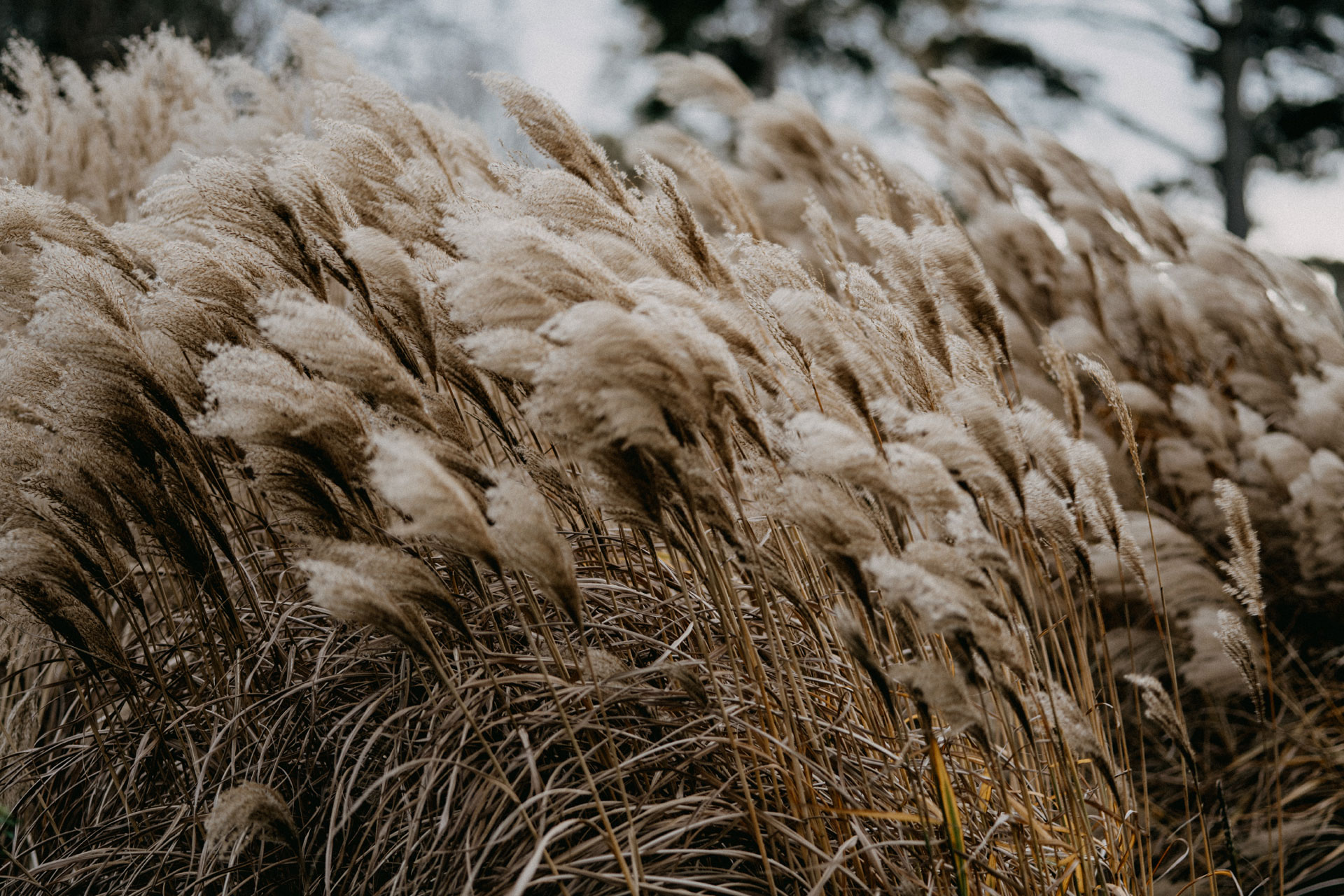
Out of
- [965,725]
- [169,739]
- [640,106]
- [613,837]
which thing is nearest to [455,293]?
[613,837]

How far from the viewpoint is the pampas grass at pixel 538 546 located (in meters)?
1.21

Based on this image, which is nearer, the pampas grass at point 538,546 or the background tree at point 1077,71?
the pampas grass at point 538,546

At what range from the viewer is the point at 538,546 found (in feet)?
3.83

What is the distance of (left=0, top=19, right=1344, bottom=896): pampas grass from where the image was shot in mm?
1213

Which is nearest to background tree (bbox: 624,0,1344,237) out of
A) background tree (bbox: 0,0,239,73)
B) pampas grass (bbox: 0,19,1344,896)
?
background tree (bbox: 0,0,239,73)

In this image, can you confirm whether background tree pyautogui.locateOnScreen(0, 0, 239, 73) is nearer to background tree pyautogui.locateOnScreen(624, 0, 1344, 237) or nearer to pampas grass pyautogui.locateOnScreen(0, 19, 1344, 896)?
background tree pyautogui.locateOnScreen(624, 0, 1344, 237)

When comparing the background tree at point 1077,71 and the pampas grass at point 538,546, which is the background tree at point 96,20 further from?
the pampas grass at point 538,546

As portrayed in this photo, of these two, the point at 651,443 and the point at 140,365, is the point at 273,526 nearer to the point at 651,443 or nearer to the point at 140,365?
the point at 140,365

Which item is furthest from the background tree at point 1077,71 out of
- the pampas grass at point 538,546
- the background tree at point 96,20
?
the pampas grass at point 538,546

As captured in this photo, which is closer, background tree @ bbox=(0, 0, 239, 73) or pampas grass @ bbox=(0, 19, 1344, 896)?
pampas grass @ bbox=(0, 19, 1344, 896)

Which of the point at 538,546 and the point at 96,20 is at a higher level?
the point at 538,546

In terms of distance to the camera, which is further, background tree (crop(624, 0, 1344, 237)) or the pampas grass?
background tree (crop(624, 0, 1344, 237))

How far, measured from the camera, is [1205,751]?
109 inches

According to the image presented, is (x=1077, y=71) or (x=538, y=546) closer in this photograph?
(x=538, y=546)
